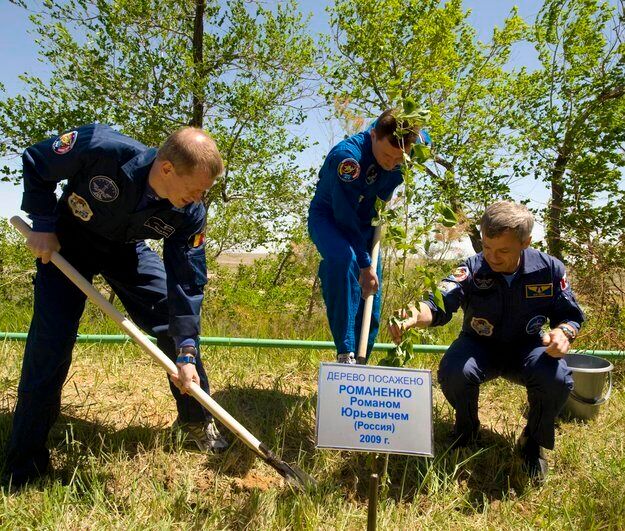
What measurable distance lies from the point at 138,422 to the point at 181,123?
674 centimetres

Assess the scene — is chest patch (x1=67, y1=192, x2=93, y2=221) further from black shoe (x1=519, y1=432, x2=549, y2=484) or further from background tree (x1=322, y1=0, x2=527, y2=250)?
background tree (x1=322, y1=0, x2=527, y2=250)

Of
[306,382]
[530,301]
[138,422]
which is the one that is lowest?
[138,422]

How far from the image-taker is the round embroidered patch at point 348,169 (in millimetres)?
2645

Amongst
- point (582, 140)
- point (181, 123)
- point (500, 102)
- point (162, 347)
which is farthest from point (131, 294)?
point (500, 102)

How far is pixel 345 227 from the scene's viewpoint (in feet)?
9.20

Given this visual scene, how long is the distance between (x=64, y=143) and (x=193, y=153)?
605mm

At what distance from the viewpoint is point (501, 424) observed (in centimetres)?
304

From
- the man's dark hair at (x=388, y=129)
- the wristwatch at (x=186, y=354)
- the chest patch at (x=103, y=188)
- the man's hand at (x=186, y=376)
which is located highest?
the man's dark hair at (x=388, y=129)

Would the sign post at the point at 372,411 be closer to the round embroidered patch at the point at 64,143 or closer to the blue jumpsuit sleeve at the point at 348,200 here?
the blue jumpsuit sleeve at the point at 348,200

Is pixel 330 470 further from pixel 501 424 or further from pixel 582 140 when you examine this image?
pixel 582 140

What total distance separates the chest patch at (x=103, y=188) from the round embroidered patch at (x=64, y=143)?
0.50ft

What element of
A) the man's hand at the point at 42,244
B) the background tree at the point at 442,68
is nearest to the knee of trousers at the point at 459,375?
the man's hand at the point at 42,244

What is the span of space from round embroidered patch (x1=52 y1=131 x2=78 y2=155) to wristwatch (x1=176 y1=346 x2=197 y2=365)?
96 cm

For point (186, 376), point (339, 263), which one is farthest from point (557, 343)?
point (186, 376)
